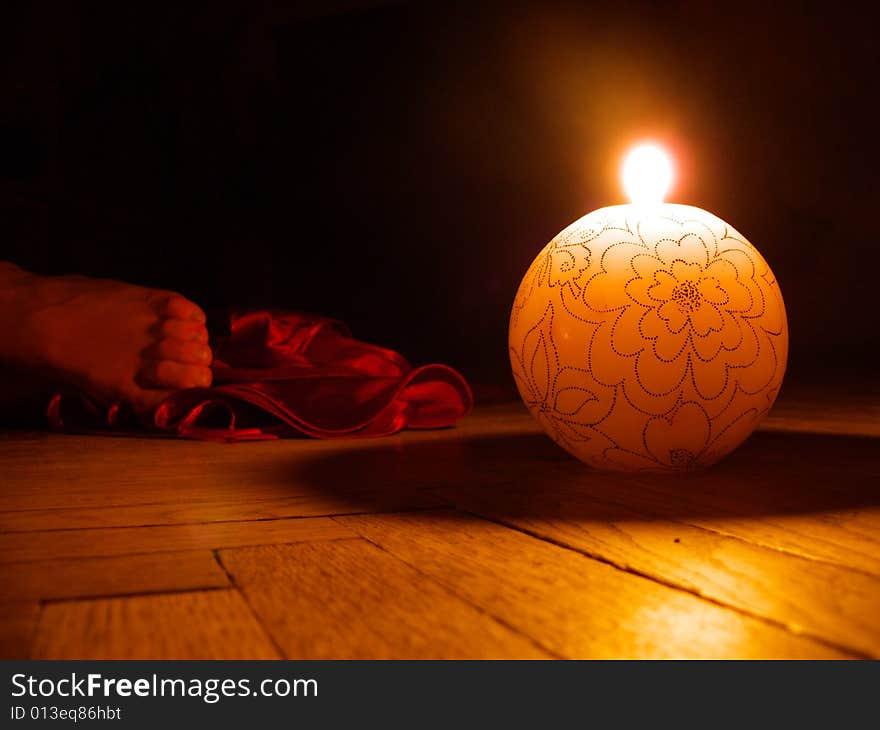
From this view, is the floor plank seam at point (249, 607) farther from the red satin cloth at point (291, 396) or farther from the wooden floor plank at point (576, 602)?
the red satin cloth at point (291, 396)

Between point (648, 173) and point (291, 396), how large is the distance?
744mm

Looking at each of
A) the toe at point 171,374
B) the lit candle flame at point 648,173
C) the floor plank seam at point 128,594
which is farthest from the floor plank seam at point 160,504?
the toe at point 171,374

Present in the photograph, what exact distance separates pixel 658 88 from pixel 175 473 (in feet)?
8.57

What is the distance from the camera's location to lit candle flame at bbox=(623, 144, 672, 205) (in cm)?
95

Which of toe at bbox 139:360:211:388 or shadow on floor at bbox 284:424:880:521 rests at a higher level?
toe at bbox 139:360:211:388

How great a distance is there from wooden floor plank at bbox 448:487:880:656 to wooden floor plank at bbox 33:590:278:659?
10.2 inches

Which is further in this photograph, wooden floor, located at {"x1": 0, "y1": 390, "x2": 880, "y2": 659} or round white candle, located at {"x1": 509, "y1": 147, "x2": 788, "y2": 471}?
Answer: round white candle, located at {"x1": 509, "y1": 147, "x2": 788, "y2": 471}

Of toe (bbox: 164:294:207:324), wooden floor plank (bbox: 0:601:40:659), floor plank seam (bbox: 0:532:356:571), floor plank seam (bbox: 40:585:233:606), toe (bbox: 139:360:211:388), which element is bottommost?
floor plank seam (bbox: 0:532:356:571)

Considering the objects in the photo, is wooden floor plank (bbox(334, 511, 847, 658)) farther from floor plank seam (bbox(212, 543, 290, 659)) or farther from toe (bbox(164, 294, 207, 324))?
toe (bbox(164, 294, 207, 324))

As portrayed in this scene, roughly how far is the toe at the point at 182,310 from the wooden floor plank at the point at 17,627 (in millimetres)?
909

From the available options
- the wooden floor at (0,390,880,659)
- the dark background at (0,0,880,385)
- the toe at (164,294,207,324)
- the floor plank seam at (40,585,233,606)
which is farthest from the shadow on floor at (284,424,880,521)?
the dark background at (0,0,880,385)

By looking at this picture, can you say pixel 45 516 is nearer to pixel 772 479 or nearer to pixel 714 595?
pixel 714 595
